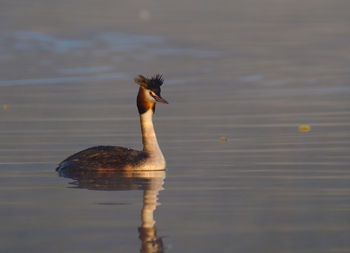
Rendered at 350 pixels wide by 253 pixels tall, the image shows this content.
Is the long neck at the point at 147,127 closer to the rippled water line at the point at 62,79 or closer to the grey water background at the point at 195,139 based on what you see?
the grey water background at the point at 195,139

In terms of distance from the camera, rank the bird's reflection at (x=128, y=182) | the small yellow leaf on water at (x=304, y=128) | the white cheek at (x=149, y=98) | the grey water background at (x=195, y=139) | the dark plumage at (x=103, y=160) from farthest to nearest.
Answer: the small yellow leaf on water at (x=304, y=128)
the white cheek at (x=149, y=98)
the dark plumage at (x=103, y=160)
the bird's reflection at (x=128, y=182)
the grey water background at (x=195, y=139)

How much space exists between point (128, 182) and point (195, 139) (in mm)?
3454

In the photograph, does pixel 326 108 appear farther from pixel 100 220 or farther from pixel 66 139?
pixel 100 220

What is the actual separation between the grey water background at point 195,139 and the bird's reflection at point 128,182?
0.12 m

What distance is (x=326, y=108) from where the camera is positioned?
19.1 m

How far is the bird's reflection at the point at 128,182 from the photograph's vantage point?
10588 mm

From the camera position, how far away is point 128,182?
1232cm

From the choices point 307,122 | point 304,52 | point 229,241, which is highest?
point 304,52

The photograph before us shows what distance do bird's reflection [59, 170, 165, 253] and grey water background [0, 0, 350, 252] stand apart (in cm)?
12

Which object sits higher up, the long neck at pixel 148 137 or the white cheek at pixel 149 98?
the white cheek at pixel 149 98

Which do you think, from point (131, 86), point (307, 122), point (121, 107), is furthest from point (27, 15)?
point (307, 122)

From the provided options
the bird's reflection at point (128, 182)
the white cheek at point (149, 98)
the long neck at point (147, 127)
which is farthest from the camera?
the white cheek at point (149, 98)

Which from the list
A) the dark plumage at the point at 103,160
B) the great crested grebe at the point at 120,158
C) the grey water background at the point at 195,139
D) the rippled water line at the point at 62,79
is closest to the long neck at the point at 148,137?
the great crested grebe at the point at 120,158

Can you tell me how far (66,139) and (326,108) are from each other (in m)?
5.59
